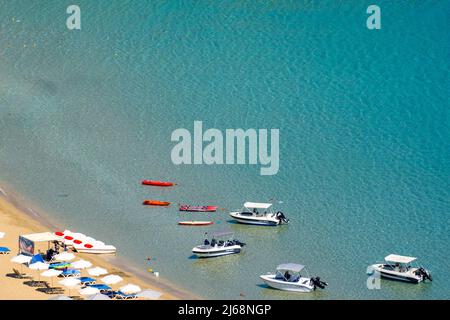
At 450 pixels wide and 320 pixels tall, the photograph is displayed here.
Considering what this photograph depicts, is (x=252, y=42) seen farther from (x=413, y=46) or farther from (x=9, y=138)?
(x=9, y=138)

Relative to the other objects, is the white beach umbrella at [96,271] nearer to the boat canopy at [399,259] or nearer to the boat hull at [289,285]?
the boat hull at [289,285]

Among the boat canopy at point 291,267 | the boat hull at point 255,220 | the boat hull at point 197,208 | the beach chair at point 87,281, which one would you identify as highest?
the boat hull at point 197,208

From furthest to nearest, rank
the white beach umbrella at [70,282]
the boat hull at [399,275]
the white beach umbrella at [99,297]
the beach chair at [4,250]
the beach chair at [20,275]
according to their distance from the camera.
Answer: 1. the beach chair at [4,250]
2. the boat hull at [399,275]
3. the beach chair at [20,275]
4. the white beach umbrella at [70,282]
5. the white beach umbrella at [99,297]

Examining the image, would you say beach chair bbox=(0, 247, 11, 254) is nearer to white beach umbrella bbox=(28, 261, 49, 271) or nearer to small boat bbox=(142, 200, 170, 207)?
white beach umbrella bbox=(28, 261, 49, 271)

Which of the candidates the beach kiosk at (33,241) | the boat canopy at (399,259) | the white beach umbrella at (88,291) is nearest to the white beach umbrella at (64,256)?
the beach kiosk at (33,241)

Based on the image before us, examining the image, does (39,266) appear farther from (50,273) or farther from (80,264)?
(80,264)

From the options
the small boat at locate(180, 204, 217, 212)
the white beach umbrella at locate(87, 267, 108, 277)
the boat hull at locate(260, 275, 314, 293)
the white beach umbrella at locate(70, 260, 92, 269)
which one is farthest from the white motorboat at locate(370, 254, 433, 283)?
the white beach umbrella at locate(70, 260, 92, 269)
